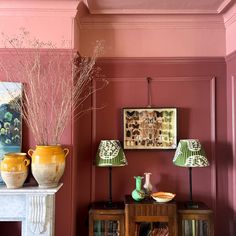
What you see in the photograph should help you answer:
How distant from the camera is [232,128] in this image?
269cm

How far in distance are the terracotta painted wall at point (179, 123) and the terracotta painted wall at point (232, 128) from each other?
0.06 metres

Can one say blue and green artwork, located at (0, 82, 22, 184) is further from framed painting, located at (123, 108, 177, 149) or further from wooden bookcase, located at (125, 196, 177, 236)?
wooden bookcase, located at (125, 196, 177, 236)

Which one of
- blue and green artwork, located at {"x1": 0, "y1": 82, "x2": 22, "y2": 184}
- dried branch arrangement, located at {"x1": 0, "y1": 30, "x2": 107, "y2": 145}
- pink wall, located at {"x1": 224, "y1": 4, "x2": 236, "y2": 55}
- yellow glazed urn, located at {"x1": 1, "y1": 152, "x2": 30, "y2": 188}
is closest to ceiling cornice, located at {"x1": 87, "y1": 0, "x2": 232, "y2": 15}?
pink wall, located at {"x1": 224, "y1": 4, "x2": 236, "y2": 55}

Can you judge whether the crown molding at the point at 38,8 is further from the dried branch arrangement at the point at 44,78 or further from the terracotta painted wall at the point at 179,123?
the terracotta painted wall at the point at 179,123

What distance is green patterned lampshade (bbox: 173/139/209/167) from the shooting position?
242cm

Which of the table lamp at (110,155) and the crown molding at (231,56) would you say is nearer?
the table lamp at (110,155)

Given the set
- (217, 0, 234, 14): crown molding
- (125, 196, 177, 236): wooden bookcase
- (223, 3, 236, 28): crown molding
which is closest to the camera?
(125, 196, 177, 236): wooden bookcase

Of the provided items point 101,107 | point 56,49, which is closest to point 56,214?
point 101,107

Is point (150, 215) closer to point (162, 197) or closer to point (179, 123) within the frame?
point (162, 197)

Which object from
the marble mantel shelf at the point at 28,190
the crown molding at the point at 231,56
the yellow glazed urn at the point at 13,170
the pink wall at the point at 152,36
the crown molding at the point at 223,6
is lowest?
the marble mantel shelf at the point at 28,190

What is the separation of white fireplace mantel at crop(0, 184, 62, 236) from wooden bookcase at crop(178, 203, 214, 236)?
110cm

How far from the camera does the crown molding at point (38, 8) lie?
240 centimetres

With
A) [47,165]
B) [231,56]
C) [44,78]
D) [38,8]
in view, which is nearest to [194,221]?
[47,165]

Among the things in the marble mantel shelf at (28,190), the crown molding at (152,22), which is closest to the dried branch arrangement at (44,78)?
the marble mantel shelf at (28,190)
